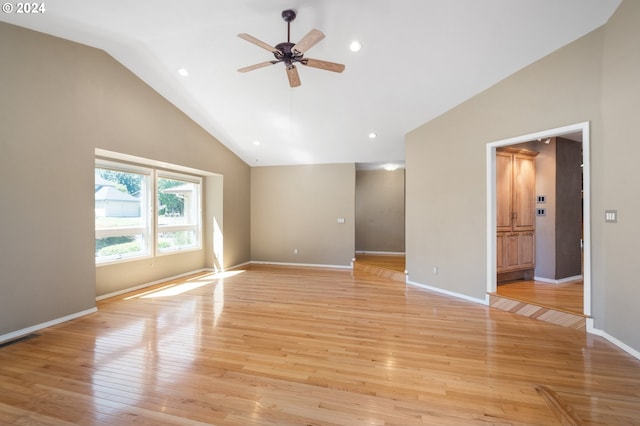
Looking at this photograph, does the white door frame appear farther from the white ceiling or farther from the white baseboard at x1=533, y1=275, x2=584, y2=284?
the white baseboard at x1=533, y1=275, x2=584, y2=284

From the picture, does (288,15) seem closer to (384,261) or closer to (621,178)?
(621,178)

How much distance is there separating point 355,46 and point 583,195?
11.4 feet

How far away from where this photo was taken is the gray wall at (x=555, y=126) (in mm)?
2695

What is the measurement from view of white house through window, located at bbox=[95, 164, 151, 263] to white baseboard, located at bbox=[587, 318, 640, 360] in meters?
6.85

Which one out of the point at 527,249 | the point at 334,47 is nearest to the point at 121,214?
the point at 334,47

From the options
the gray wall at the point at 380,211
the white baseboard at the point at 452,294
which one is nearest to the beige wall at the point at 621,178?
the white baseboard at the point at 452,294

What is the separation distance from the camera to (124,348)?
2746mm

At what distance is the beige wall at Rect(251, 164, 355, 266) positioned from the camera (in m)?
7.05

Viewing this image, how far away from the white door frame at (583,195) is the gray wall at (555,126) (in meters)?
0.05

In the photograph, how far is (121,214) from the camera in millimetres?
4781

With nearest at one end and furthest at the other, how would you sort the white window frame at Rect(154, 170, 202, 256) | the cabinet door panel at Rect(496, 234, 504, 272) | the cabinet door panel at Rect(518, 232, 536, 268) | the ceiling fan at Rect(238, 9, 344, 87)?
the ceiling fan at Rect(238, 9, 344, 87), the cabinet door panel at Rect(496, 234, 504, 272), the cabinet door panel at Rect(518, 232, 536, 268), the white window frame at Rect(154, 170, 202, 256)

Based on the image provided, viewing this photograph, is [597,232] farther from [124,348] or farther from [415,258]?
[124,348]

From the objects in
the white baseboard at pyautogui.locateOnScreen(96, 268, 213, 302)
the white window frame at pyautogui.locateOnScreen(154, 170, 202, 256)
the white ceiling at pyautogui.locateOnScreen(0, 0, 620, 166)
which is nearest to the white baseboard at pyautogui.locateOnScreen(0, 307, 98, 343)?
the white baseboard at pyautogui.locateOnScreen(96, 268, 213, 302)

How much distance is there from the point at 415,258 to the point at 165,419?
4619mm
